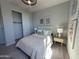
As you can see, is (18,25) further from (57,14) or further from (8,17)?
(57,14)

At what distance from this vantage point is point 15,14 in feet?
15.7

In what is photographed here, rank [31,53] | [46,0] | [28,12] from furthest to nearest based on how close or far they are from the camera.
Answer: [28,12]
[46,0]
[31,53]

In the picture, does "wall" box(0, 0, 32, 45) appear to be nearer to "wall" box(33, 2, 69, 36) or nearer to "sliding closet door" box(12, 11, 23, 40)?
"sliding closet door" box(12, 11, 23, 40)

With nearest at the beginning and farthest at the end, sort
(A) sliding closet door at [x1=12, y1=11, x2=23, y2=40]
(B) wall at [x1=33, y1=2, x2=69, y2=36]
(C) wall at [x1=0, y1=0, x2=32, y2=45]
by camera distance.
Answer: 1. (C) wall at [x1=0, y1=0, x2=32, y2=45]
2. (B) wall at [x1=33, y1=2, x2=69, y2=36]
3. (A) sliding closet door at [x1=12, y1=11, x2=23, y2=40]

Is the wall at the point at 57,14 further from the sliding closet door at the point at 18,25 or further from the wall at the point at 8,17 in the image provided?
the wall at the point at 8,17

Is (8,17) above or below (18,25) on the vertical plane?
above

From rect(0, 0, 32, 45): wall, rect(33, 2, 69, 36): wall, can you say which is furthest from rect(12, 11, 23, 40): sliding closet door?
rect(33, 2, 69, 36): wall

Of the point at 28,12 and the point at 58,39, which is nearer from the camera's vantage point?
the point at 58,39

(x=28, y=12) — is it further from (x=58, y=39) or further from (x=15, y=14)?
(x=58, y=39)

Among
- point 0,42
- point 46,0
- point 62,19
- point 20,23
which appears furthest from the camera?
point 20,23

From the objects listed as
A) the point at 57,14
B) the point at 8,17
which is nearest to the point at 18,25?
the point at 8,17

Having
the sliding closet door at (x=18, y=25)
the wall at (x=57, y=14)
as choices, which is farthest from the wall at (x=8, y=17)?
the wall at (x=57, y=14)

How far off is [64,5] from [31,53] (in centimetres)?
374

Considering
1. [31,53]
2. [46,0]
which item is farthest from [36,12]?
[31,53]
